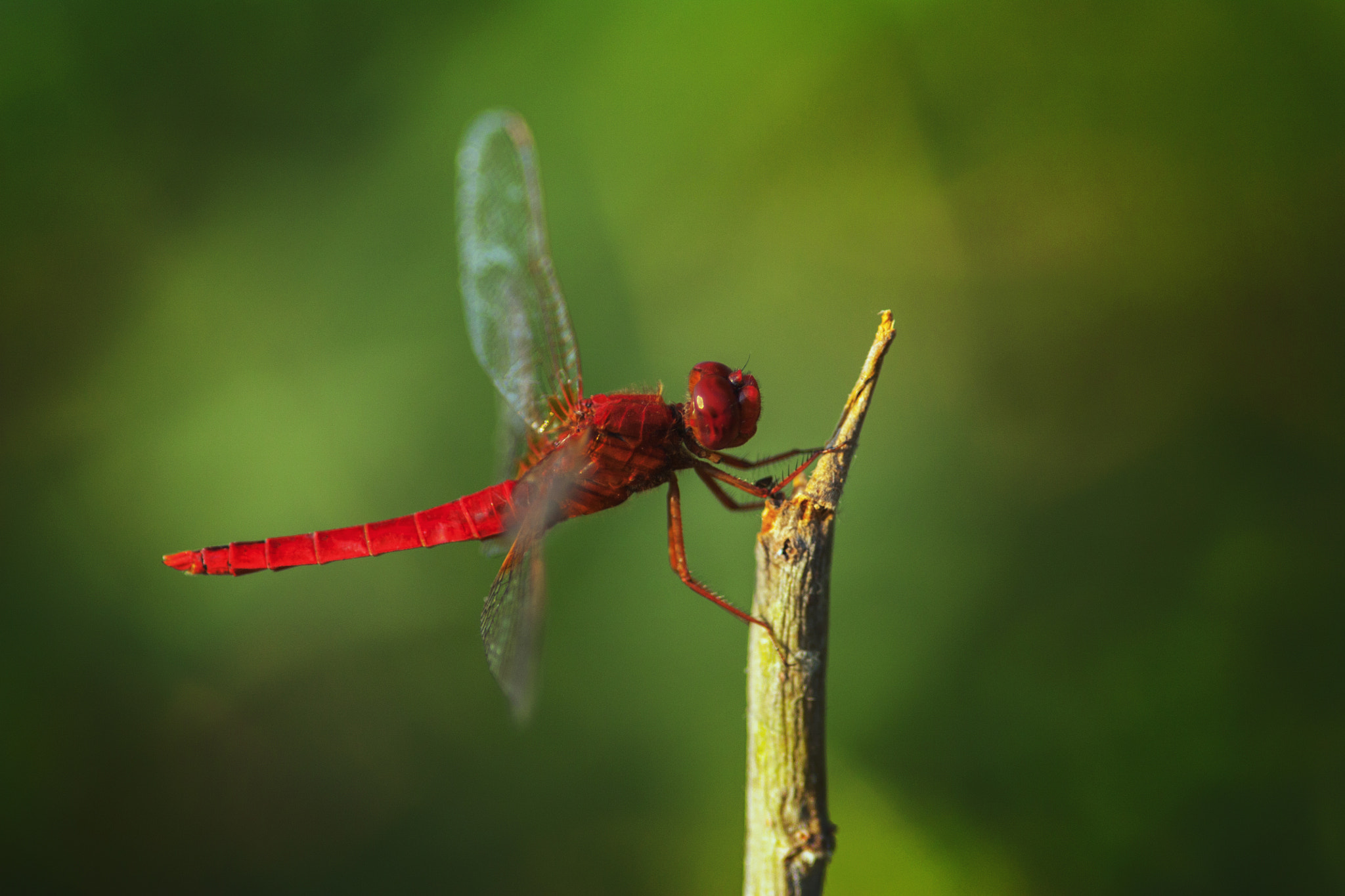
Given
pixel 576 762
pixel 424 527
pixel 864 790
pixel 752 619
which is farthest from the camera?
pixel 576 762

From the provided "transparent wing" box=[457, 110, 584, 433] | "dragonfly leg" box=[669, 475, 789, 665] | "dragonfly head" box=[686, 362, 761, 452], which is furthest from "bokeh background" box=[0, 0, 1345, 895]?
"dragonfly head" box=[686, 362, 761, 452]

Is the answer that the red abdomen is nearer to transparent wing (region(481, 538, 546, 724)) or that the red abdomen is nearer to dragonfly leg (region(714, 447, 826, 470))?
transparent wing (region(481, 538, 546, 724))

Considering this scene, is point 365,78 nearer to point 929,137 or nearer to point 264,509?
point 264,509

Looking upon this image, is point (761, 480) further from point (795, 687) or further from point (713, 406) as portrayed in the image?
point (795, 687)

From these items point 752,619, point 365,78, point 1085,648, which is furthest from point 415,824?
point 365,78

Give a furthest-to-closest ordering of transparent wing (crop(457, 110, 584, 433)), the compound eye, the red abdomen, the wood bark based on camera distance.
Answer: transparent wing (crop(457, 110, 584, 433)) → the red abdomen → the compound eye → the wood bark

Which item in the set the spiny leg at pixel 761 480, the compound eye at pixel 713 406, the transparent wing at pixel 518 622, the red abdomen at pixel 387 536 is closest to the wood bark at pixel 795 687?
the spiny leg at pixel 761 480
